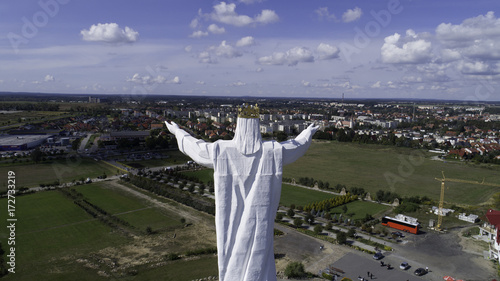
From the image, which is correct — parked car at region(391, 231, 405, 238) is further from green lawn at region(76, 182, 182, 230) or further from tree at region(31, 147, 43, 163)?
tree at region(31, 147, 43, 163)

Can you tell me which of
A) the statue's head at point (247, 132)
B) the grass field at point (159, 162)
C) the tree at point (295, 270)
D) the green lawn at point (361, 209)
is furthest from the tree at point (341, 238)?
the grass field at point (159, 162)

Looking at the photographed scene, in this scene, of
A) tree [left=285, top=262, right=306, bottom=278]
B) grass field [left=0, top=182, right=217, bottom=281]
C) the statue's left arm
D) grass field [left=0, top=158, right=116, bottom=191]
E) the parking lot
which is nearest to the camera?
the statue's left arm

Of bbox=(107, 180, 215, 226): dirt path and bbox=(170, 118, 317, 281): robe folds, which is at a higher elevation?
bbox=(170, 118, 317, 281): robe folds

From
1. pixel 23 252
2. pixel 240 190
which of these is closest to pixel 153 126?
pixel 23 252

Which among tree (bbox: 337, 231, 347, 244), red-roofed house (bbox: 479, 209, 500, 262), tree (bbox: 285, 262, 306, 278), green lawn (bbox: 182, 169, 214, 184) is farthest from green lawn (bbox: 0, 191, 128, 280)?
red-roofed house (bbox: 479, 209, 500, 262)

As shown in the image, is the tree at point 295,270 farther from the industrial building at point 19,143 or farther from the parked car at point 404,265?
the industrial building at point 19,143

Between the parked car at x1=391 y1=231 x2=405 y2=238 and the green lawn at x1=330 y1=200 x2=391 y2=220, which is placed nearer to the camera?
the parked car at x1=391 y1=231 x2=405 y2=238
